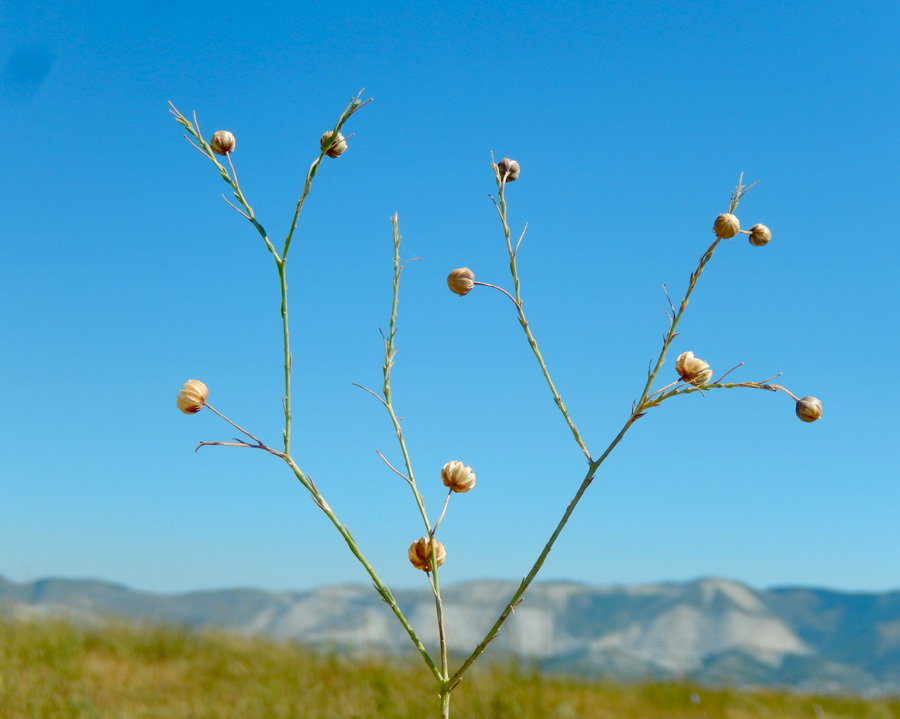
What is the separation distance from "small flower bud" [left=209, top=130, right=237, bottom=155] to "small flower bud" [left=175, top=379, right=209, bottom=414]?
0.30m

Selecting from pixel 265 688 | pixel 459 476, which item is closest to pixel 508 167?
pixel 459 476

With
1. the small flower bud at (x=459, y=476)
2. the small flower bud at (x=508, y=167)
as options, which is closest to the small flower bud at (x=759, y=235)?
the small flower bud at (x=508, y=167)

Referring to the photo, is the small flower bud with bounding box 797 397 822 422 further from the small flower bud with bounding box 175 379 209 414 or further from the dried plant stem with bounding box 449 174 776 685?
the small flower bud with bounding box 175 379 209 414

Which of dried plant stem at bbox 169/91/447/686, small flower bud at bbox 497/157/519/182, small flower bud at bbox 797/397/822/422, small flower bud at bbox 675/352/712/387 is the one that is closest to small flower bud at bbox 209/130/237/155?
dried plant stem at bbox 169/91/447/686

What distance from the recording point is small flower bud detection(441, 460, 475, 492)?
91cm

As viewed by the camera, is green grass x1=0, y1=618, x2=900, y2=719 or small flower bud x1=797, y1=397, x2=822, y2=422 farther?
green grass x1=0, y1=618, x2=900, y2=719

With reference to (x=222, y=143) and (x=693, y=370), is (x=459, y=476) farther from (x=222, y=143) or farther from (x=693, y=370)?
(x=222, y=143)

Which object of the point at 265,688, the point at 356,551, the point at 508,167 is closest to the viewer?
the point at 356,551

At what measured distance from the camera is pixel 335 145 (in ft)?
3.18

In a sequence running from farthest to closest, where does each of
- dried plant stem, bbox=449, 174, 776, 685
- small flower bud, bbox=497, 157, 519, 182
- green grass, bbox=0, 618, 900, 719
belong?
green grass, bbox=0, 618, 900, 719 → small flower bud, bbox=497, 157, 519, 182 → dried plant stem, bbox=449, 174, 776, 685

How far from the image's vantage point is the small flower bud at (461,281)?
40.3 inches

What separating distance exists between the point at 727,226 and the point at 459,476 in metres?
0.47

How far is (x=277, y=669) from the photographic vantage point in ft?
12.8

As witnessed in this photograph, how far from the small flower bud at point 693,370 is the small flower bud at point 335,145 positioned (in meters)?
0.50
